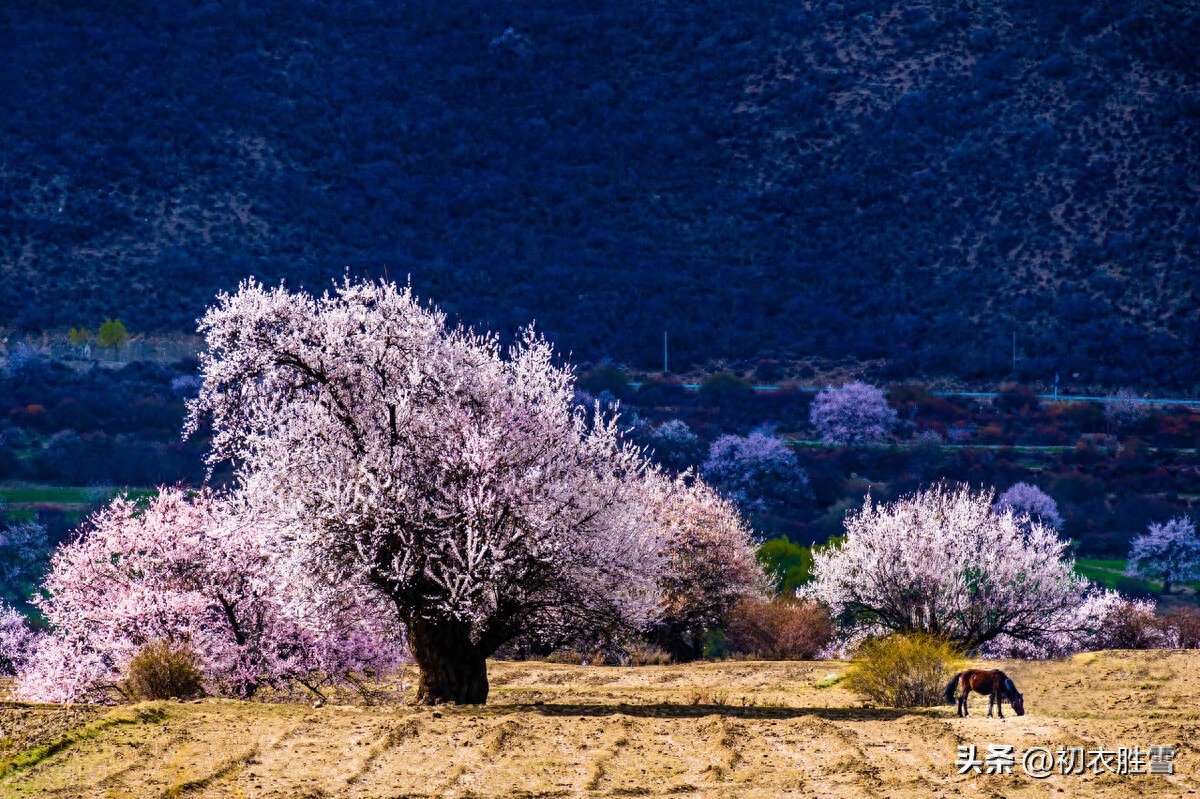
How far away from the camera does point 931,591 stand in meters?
28.7

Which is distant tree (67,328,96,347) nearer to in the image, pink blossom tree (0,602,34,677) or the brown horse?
pink blossom tree (0,602,34,677)

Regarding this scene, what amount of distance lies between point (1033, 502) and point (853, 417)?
40.8ft

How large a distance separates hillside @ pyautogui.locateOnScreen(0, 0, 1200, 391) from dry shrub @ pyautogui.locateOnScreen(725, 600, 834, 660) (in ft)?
107

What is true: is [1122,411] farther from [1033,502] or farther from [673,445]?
[673,445]

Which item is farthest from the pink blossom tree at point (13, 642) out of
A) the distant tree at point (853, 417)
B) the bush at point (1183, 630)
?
the distant tree at point (853, 417)

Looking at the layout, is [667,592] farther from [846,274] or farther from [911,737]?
[846,274]

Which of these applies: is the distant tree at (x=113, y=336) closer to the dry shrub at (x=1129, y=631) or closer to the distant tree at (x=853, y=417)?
the distant tree at (x=853, y=417)

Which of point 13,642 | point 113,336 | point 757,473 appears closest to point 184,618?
point 13,642

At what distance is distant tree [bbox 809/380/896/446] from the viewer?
64625 millimetres

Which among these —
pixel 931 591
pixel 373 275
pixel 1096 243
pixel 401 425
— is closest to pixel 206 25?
pixel 373 275

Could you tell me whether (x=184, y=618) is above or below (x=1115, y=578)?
above

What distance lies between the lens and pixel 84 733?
14.8 metres

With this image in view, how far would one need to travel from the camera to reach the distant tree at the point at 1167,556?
50406 millimetres

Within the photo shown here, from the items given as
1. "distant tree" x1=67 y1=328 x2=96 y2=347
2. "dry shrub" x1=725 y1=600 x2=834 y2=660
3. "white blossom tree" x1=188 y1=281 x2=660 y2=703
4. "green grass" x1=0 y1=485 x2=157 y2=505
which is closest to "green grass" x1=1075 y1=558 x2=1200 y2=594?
"dry shrub" x1=725 y1=600 x2=834 y2=660
